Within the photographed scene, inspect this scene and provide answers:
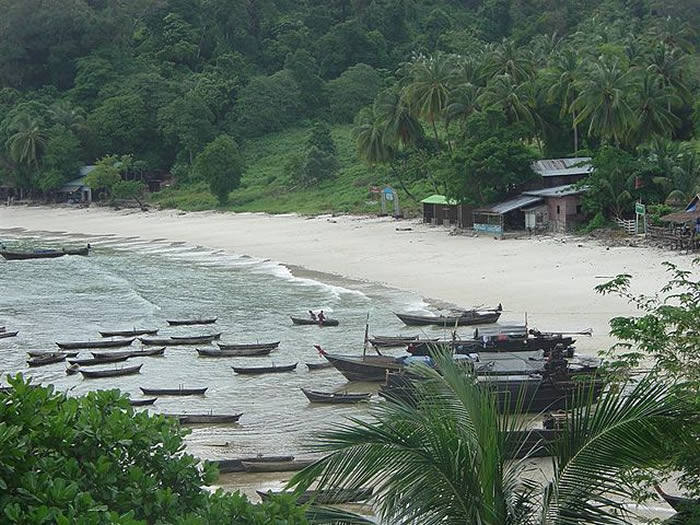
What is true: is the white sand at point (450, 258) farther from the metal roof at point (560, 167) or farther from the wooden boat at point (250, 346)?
the wooden boat at point (250, 346)

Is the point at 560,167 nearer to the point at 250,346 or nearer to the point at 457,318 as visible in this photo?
the point at 457,318

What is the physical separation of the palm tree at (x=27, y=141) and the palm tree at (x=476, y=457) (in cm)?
7670

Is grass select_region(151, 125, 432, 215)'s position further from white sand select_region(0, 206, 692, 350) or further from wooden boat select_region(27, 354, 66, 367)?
wooden boat select_region(27, 354, 66, 367)

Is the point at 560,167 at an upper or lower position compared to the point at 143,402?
upper

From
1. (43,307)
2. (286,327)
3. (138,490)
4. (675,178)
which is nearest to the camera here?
(138,490)

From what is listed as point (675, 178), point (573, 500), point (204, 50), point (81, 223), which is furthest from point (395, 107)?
point (573, 500)

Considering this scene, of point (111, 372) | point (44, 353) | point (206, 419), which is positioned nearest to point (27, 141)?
point (44, 353)

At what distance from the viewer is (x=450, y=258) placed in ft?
144

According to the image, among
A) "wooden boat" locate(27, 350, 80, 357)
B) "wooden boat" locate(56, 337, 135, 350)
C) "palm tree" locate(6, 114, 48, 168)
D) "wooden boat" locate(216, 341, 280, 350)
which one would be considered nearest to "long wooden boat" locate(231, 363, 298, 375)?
"wooden boat" locate(216, 341, 280, 350)

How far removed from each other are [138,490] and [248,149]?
75.1m

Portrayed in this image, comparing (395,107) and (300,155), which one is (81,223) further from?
(395,107)

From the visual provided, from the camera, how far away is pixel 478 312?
32.4 metres

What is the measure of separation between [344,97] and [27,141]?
25139mm

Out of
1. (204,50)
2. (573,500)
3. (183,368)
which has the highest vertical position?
(204,50)
